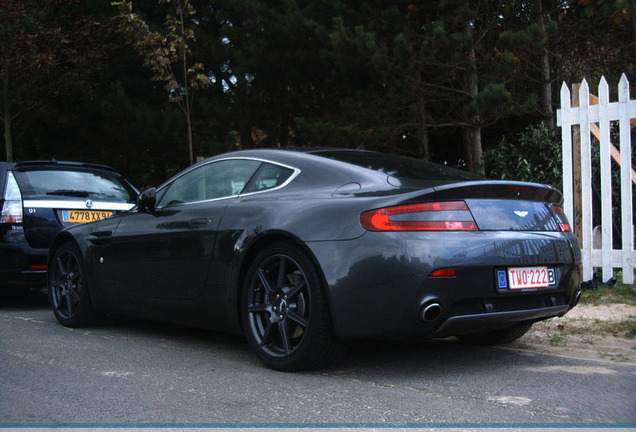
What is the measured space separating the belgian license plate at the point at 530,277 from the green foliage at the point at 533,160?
6144 millimetres

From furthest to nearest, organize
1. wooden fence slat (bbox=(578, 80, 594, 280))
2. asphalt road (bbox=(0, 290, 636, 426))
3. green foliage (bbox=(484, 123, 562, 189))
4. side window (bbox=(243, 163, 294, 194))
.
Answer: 1. green foliage (bbox=(484, 123, 562, 189))
2. wooden fence slat (bbox=(578, 80, 594, 280))
3. side window (bbox=(243, 163, 294, 194))
4. asphalt road (bbox=(0, 290, 636, 426))

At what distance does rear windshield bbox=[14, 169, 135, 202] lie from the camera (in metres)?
7.26

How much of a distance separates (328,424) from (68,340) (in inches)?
116

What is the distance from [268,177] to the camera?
4.69 m

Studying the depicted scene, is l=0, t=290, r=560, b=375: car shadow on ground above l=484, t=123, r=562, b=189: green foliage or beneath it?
beneath

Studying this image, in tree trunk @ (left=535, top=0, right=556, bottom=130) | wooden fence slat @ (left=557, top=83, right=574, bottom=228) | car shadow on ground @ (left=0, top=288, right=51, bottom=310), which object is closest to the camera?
wooden fence slat @ (left=557, top=83, right=574, bottom=228)

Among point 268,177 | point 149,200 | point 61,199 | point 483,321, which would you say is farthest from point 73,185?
point 483,321

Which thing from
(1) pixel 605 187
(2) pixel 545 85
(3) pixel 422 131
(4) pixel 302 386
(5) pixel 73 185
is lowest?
(4) pixel 302 386

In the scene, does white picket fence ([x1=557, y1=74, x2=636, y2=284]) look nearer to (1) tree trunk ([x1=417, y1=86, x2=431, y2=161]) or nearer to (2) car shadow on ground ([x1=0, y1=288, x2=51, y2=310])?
(2) car shadow on ground ([x1=0, y1=288, x2=51, y2=310])

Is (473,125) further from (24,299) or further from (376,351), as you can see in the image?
(376,351)

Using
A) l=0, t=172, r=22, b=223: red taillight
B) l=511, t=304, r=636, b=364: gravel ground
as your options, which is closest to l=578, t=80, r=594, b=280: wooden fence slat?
l=511, t=304, r=636, b=364: gravel ground

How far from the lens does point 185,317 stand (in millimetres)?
4918

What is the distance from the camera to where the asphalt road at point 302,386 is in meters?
3.37

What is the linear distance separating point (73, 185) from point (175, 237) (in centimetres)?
300
